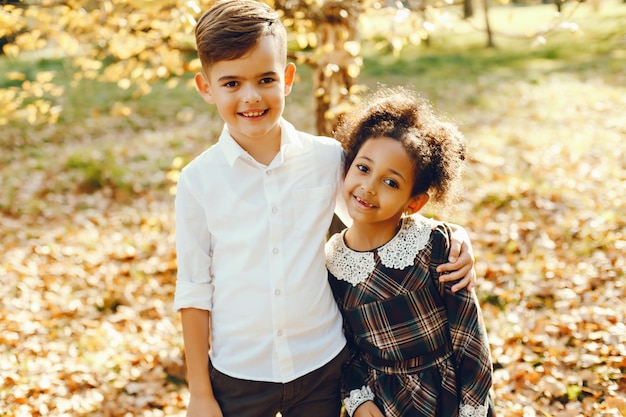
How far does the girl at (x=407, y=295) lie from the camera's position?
2182mm

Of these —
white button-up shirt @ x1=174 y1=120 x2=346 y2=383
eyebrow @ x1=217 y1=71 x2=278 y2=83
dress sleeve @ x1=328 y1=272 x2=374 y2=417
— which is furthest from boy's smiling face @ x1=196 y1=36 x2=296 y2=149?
dress sleeve @ x1=328 y1=272 x2=374 y2=417

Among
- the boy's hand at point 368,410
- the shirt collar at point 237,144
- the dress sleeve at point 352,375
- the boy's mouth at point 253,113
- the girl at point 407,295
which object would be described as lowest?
the boy's hand at point 368,410

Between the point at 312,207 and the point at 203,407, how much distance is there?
0.85 m

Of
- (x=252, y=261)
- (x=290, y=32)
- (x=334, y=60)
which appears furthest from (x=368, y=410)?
(x=290, y=32)

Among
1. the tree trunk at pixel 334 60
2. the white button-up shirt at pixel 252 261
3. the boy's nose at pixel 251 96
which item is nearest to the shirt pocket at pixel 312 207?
the white button-up shirt at pixel 252 261

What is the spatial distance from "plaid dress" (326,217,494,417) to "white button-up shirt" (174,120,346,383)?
0.21 meters

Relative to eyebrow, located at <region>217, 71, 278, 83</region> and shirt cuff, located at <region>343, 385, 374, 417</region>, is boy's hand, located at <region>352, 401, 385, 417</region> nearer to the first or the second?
shirt cuff, located at <region>343, 385, 374, 417</region>

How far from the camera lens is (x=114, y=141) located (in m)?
9.71

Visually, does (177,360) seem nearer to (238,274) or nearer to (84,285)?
(84,285)

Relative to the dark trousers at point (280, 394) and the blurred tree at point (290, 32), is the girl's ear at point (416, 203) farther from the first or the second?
the blurred tree at point (290, 32)

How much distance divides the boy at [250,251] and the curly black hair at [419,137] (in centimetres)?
29

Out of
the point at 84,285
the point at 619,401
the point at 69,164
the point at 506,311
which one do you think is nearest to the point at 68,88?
the point at 69,164

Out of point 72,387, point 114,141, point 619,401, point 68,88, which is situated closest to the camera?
point 619,401

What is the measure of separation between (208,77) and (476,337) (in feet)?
4.60
